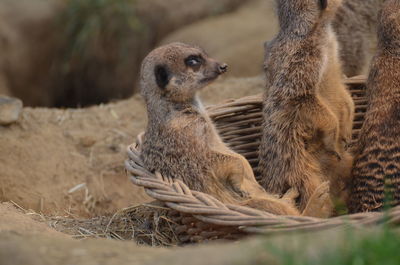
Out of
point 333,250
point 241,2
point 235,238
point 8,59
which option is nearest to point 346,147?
point 235,238

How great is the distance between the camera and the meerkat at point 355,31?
4.59 metres

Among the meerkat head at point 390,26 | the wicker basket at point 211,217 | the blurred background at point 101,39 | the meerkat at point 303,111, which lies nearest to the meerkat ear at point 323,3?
the meerkat at point 303,111

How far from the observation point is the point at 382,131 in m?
2.82

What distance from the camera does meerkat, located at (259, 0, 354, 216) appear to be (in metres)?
2.99

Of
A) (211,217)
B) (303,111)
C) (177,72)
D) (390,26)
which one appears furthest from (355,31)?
(211,217)

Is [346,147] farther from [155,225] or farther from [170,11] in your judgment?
[170,11]

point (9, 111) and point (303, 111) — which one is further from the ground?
point (303, 111)

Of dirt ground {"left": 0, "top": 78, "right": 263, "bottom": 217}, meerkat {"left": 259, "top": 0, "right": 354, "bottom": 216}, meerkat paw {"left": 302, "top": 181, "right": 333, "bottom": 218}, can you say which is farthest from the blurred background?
meerkat paw {"left": 302, "top": 181, "right": 333, "bottom": 218}

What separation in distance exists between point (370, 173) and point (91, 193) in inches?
70.8

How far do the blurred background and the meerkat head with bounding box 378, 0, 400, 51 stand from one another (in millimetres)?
3190

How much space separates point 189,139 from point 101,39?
14.6ft

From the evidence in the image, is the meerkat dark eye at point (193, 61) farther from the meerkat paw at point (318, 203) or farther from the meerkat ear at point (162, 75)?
the meerkat paw at point (318, 203)

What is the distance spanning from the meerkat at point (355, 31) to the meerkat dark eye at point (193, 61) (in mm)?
1790

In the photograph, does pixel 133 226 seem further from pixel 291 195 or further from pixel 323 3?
pixel 323 3
